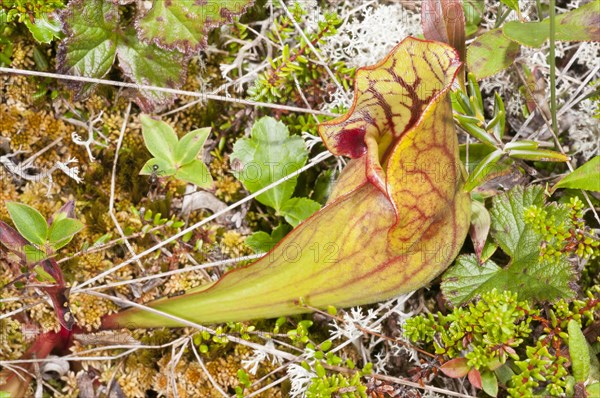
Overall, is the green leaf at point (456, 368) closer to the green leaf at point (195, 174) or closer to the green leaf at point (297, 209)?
the green leaf at point (297, 209)

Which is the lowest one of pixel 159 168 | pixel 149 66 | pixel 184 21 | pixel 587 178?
pixel 587 178

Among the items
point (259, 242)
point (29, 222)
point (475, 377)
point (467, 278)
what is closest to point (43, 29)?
point (29, 222)

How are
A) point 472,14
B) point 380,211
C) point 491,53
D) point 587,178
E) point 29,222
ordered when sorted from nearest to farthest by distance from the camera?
point 380,211 → point 587,178 → point 29,222 → point 491,53 → point 472,14

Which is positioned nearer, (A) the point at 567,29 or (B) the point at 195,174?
(A) the point at 567,29

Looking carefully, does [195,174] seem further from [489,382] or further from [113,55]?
[489,382]

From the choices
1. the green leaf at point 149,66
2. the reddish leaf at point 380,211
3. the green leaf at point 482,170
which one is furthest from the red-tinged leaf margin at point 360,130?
the green leaf at point 149,66

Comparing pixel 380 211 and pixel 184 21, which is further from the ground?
pixel 184 21

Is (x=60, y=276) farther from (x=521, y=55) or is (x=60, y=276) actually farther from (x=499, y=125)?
(x=521, y=55)
